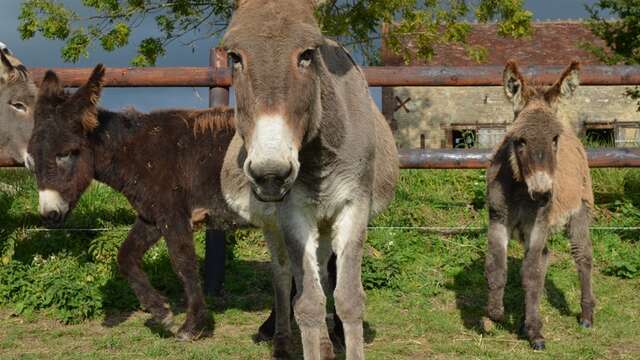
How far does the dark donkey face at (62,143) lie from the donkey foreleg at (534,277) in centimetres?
348

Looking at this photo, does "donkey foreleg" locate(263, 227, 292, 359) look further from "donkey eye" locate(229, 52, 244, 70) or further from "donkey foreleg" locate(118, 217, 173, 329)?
"donkey eye" locate(229, 52, 244, 70)

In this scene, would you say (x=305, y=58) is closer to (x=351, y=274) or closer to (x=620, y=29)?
(x=351, y=274)

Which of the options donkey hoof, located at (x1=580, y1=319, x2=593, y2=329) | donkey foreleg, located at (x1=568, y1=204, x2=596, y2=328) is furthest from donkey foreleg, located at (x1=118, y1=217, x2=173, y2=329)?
donkey foreleg, located at (x1=568, y1=204, x2=596, y2=328)

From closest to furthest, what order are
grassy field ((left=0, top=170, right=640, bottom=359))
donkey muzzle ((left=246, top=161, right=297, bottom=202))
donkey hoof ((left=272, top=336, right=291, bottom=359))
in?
1. donkey muzzle ((left=246, top=161, right=297, bottom=202))
2. donkey hoof ((left=272, top=336, right=291, bottom=359))
3. grassy field ((left=0, top=170, right=640, bottom=359))

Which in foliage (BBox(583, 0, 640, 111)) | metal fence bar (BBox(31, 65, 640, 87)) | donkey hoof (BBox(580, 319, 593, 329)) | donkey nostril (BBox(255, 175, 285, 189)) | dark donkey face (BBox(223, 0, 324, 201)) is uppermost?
foliage (BBox(583, 0, 640, 111))

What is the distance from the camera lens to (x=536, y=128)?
5383 mm

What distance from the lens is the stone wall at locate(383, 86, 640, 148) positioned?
2662 cm

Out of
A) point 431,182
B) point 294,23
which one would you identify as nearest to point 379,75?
point 431,182

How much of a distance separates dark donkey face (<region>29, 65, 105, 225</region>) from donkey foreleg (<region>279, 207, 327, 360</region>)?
8.39 ft

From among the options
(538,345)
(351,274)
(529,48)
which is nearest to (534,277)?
(538,345)

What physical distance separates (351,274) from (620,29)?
1414cm

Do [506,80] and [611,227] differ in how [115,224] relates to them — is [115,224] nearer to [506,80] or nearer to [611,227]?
[506,80]

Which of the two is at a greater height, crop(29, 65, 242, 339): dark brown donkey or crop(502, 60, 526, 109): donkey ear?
crop(502, 60, 526, 109): donkey ear

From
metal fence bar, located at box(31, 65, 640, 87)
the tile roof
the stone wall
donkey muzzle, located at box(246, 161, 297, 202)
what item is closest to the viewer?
donkey muzzle, located at box(246, 161, 297, 202)
